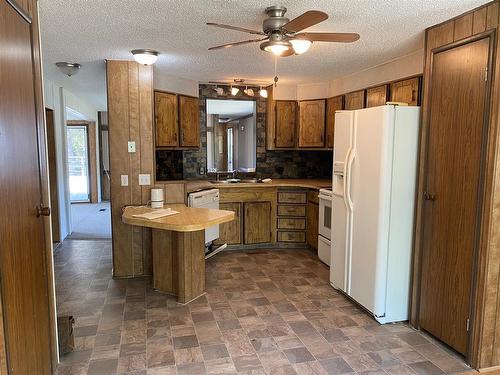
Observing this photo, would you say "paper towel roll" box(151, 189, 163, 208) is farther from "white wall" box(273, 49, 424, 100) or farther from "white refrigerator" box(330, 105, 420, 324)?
"white wall" box(273, 49, 424, 100)

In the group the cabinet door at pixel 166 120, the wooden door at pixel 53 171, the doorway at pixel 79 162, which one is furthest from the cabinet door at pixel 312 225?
the doorway at pixel 79 162

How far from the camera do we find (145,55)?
330 cm

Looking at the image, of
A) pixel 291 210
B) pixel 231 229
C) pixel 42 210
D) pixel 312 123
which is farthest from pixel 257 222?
pixel 42 210

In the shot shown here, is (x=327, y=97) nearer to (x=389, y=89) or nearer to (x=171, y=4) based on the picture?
(x=389, y=89)

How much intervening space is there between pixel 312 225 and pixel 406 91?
204 cm

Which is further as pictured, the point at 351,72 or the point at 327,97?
the point at 327,97

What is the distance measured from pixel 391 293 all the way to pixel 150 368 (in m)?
1.91

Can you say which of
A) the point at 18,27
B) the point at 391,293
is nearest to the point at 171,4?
the point at 18,27

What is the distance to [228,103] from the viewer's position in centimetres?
527

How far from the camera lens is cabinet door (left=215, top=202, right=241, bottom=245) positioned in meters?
4.74

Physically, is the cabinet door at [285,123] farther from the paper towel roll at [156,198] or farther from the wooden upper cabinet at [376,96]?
the paper towel roll at [156,198]

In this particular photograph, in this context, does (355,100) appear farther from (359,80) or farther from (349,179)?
(349,179)

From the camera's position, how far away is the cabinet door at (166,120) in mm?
4227

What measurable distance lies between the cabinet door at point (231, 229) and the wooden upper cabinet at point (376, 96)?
6.78 ft
